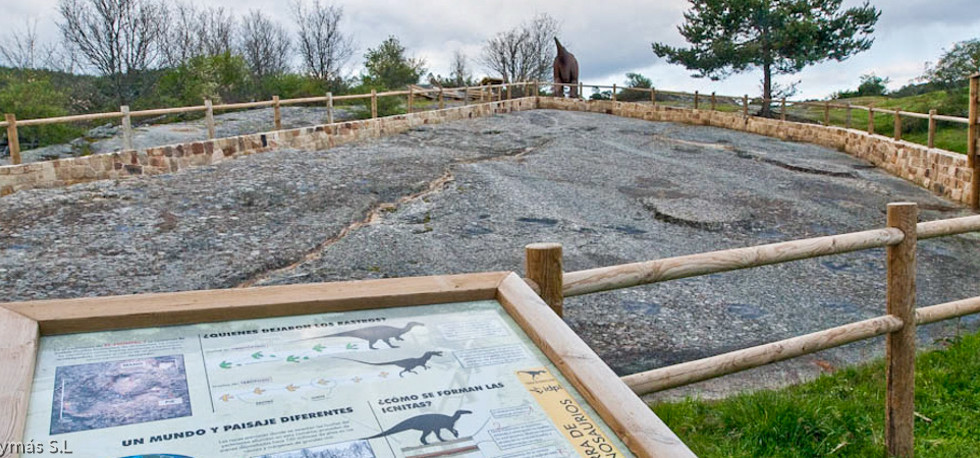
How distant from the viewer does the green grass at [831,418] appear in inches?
149

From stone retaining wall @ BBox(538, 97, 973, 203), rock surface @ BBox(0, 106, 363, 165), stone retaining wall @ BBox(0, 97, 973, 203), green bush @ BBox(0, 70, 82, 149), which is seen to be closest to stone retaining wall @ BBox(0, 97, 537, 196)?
stone retaining wall @ BBox(0, 97, 973, 203)

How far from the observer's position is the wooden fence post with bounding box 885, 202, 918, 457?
12.1 ft

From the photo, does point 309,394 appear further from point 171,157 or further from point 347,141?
point 347,141

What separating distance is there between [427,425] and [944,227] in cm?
322

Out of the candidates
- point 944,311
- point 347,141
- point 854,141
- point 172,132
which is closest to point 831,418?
point 944,311

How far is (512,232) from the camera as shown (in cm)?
812

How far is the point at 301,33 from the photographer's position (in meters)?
38.2

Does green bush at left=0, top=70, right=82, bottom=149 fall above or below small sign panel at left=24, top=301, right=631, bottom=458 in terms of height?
above

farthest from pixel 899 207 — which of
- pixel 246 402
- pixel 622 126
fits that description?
pixel 622 126

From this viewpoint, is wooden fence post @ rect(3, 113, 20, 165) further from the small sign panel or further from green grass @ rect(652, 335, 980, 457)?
the small sign panel

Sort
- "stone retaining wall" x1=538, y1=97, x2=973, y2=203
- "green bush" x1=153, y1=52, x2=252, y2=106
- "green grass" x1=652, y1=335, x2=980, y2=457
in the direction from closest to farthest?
1. "green grass" x1=652, y1=335, x2=980, y2=457
2. "stone retaining wall" x1=538, y1=97, x2=973, y2=203
3. "green bush" x1=153, y1=52, x2=252, y2=106

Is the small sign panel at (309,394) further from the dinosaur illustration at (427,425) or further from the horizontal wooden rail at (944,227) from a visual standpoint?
the horizontal wooden rail at (944,227)

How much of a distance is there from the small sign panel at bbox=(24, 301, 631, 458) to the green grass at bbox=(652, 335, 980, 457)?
2080mm

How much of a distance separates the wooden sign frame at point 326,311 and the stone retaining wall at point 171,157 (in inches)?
367
